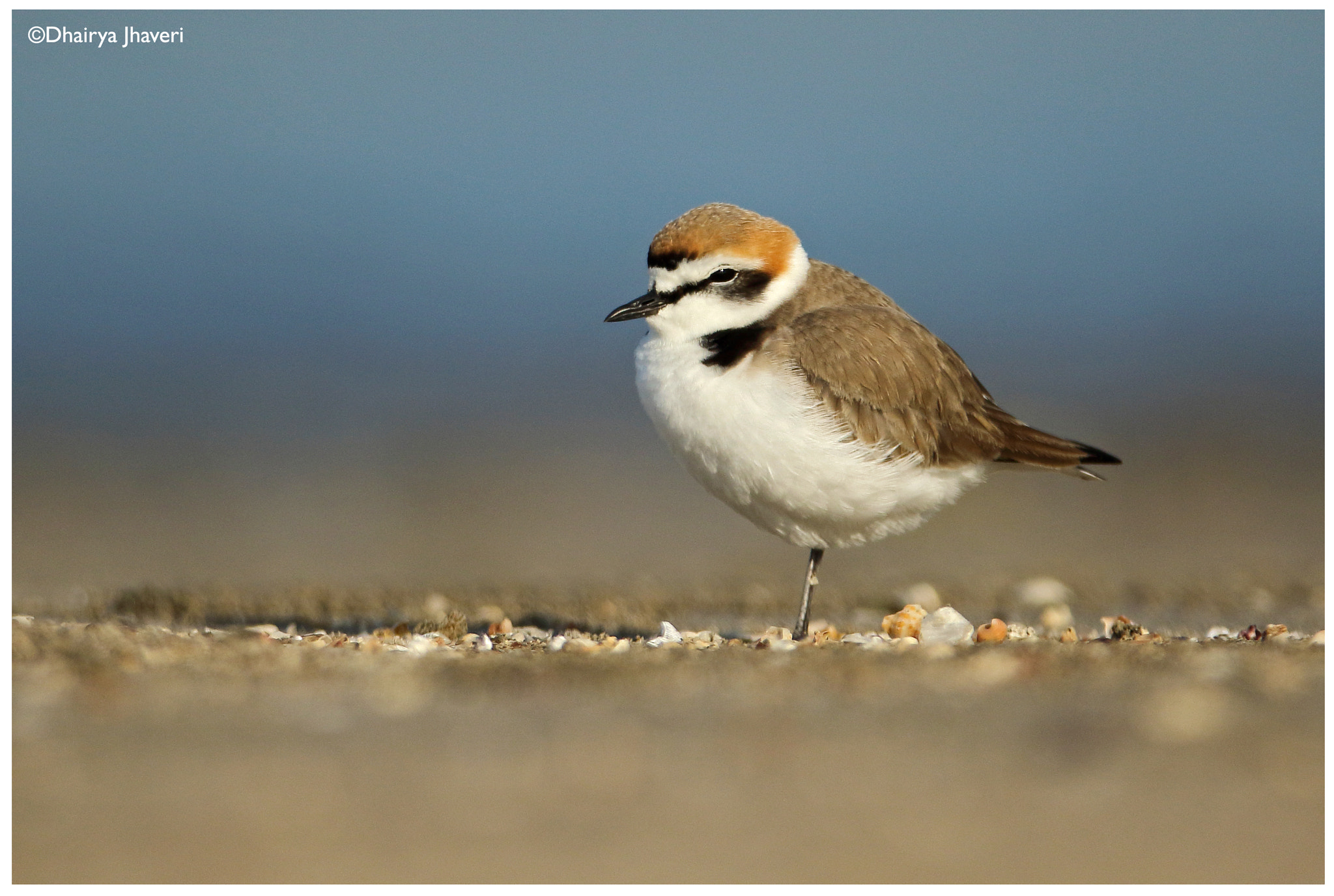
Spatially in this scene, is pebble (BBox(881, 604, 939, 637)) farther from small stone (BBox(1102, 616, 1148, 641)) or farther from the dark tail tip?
the dark tail tip

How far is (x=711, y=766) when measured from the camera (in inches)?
128

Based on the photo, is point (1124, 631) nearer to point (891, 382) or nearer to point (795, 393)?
point (891, 382)

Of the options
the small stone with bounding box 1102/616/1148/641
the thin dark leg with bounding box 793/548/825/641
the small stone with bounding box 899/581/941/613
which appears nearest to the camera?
the small stone with bounding box 1102/616/1148/641

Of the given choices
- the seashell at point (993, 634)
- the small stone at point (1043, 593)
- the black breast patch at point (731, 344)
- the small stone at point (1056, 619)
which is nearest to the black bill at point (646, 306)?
the black breast patch at point (731, 344)

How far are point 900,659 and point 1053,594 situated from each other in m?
2.90

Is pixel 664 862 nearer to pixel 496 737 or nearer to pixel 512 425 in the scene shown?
pixel 496 737

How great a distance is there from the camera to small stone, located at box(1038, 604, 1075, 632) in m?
6.17

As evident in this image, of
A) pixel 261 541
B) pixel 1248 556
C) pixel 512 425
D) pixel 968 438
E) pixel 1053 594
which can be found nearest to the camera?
pixel 968 438

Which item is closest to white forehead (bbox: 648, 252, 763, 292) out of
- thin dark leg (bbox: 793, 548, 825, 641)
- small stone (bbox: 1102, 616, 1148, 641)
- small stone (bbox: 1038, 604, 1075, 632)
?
thin dark leg (bbox: 793, 548, 825, 641)

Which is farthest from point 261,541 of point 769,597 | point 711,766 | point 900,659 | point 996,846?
point 996,846

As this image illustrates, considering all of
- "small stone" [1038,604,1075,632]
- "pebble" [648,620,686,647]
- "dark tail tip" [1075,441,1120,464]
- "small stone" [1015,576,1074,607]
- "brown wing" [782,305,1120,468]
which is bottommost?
"small stone" [1038,604,1075,632]

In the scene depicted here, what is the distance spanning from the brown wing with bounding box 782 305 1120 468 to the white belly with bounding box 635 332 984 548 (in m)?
0.09

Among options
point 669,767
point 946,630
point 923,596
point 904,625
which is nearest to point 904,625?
point 904,625

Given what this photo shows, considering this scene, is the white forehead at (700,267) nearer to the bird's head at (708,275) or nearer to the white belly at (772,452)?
the bird's head at (708,275)
